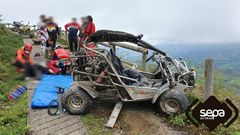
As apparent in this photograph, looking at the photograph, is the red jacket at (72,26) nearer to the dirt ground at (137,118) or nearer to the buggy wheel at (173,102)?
the dirt ground at (137,118)

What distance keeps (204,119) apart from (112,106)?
2.65 metres

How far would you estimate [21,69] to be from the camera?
1.05 meters

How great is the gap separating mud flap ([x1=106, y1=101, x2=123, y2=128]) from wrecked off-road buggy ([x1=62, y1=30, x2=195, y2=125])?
7 cm

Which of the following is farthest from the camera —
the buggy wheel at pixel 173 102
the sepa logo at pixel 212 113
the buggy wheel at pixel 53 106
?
the buggy wheel at pixel 53 106

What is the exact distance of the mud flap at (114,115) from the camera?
7315 mm

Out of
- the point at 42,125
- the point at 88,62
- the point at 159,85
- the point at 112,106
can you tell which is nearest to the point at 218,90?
the point at 159,85

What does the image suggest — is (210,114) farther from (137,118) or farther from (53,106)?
(53,106)

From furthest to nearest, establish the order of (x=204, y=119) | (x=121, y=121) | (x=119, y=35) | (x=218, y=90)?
(x=218, y=90)
(x=119, y=35)
(x=121, y=121)
(x=204, y=119)

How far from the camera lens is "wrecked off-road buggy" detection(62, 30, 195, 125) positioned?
8008mm

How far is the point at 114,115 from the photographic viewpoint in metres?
7.72

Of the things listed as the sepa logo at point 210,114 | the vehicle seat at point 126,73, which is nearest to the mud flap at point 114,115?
the vehicle seat at point 126,73

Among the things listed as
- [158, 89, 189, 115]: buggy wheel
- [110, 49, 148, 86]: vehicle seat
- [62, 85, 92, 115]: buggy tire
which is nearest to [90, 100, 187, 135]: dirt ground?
[158, 89, 189, 115]: buggy wheel

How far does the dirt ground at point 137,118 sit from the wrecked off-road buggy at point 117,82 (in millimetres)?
305

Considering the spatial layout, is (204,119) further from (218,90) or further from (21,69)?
(21,69)
